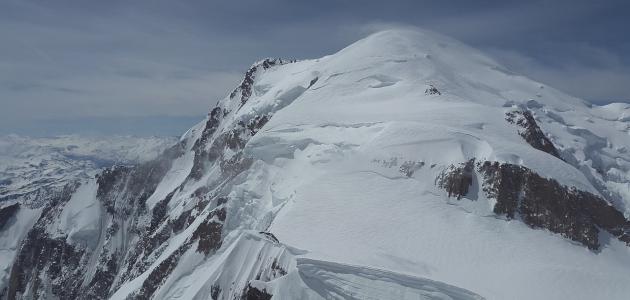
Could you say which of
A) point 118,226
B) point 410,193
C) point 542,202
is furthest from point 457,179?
point 118,226

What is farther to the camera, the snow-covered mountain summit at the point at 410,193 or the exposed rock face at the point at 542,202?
the exposed rock face at the point at 542,202

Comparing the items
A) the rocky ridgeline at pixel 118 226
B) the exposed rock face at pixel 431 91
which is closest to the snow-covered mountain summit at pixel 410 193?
the exposed rock face at pixel 431 91

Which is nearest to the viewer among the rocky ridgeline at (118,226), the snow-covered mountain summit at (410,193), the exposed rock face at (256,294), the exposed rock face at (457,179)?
the exposed rock face at (256,294)

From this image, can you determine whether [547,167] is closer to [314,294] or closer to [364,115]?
[364,115]

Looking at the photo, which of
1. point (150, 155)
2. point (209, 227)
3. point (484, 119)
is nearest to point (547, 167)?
point (484, 119)

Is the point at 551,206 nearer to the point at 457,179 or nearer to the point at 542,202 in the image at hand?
the point at 542,202

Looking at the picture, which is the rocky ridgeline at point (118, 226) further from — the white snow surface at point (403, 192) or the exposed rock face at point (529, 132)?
the exposed rock face at point (529, 132)

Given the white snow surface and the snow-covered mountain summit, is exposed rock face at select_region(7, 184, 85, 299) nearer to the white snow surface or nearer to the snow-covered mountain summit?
the snow-covered mountain summit
